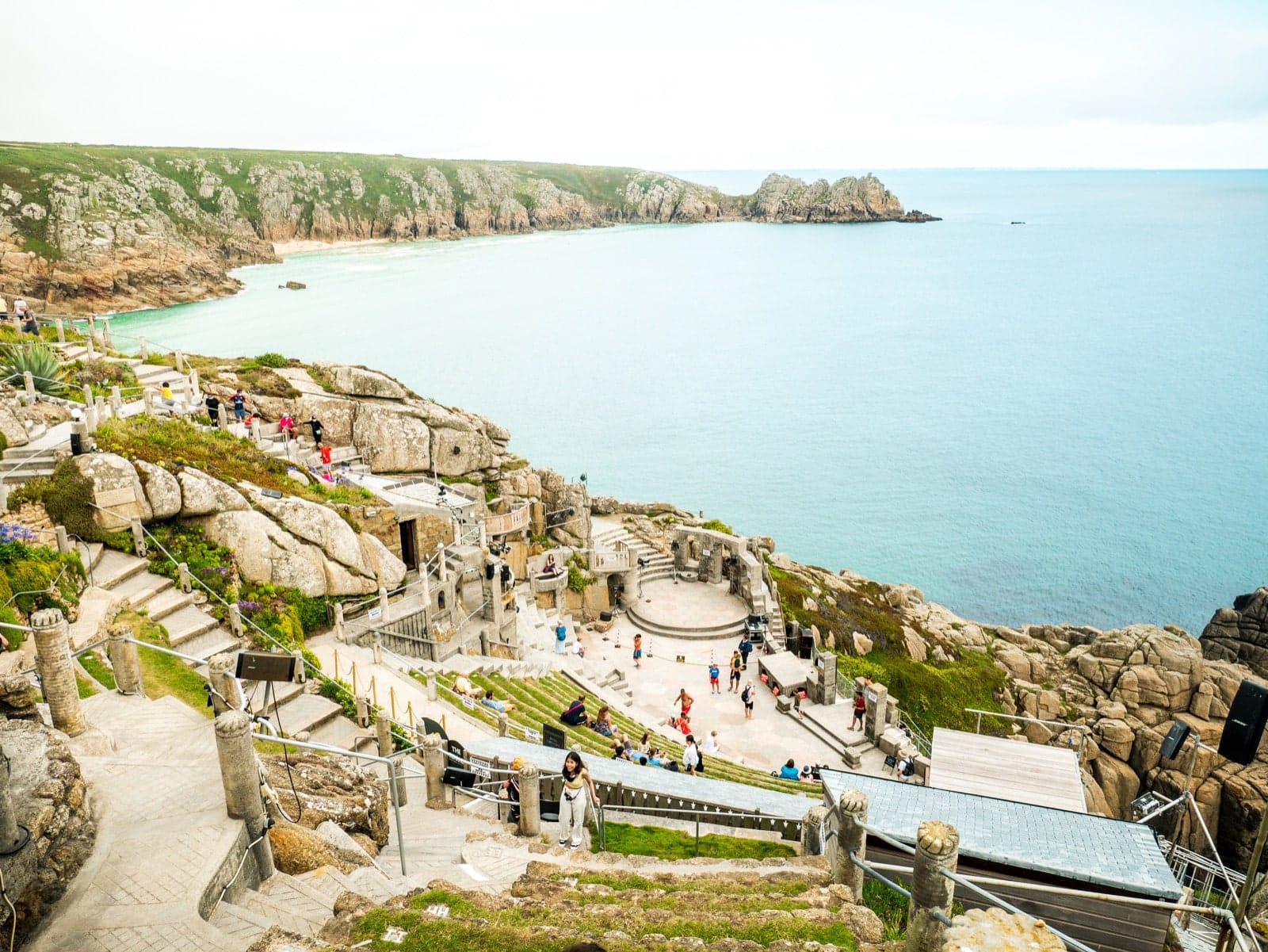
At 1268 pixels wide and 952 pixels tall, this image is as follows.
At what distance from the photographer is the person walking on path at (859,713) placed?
25.8m

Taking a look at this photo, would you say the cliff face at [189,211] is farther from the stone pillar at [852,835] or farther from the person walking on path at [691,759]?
the stone pillar at [852,835]

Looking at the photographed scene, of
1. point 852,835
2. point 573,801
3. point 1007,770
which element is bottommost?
point 1007,770

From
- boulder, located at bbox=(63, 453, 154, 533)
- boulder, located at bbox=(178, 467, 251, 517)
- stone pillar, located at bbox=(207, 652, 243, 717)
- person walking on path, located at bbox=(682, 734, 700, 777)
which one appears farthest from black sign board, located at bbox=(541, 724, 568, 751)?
boulder, located at bbox=(63, 453, 154, 533)

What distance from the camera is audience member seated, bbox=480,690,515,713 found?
2052 centimetres

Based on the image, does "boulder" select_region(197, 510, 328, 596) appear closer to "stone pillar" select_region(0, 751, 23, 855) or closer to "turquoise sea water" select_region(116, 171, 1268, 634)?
"stone pillar" select_region(0, 751, 23, 855)

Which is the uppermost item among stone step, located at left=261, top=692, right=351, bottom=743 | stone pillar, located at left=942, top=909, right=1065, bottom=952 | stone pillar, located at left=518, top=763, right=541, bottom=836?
stone pillar, located at left=942, top=909, right=1065, bottom=952

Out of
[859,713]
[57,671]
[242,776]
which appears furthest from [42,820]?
[859,713]

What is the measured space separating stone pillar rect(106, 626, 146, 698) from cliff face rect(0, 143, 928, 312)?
295ft

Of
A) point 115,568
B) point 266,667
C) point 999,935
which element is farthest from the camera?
point 115,568

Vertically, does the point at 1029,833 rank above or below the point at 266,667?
below

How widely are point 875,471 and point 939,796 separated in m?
57.1

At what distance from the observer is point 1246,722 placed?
8.45 metres

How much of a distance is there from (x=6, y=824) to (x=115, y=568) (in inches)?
484

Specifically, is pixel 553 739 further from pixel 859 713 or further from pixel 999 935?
pixel 859 713
